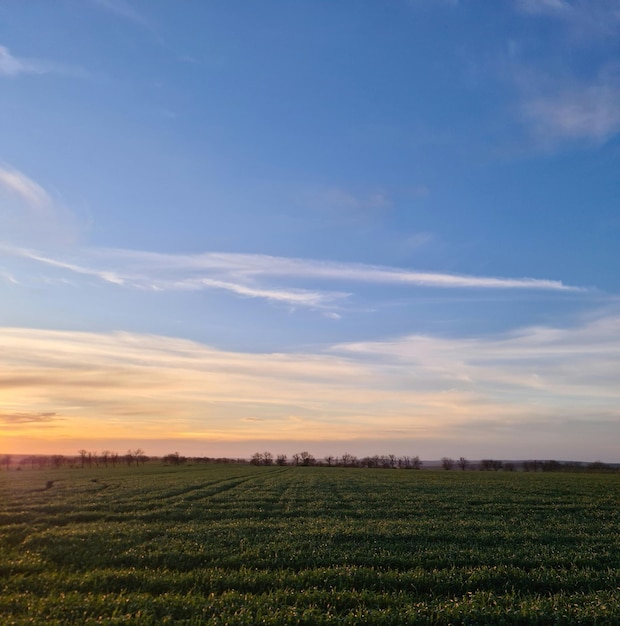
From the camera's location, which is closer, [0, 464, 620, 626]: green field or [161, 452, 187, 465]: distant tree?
[0, 464, 620, 626]: green field

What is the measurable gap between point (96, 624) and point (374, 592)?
6773 millimetres

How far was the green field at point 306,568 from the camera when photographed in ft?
37.0

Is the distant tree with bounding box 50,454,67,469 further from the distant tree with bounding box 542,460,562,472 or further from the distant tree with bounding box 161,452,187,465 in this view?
the distant tree with bounding box 542,460,562,472

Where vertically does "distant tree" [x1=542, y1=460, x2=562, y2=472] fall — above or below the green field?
below

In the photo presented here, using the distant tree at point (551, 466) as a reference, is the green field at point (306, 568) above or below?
above

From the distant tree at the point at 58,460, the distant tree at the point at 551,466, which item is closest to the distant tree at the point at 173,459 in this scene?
the distant tree at the point at 58,460

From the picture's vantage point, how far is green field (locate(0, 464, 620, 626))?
11273 mm

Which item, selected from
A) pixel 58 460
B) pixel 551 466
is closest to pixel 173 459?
pixel 58 460

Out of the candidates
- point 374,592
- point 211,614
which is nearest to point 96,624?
point 211,614

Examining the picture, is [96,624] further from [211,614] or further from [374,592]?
[374,592]

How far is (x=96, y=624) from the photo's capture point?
10391mm

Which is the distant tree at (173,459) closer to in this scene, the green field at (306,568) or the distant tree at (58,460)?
the distant tree at (58,460)

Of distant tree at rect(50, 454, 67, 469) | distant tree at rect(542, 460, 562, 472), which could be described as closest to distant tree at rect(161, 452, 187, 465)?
distant tree at rect(50, 454, 67, 469)

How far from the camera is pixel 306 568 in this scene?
15469 mm
